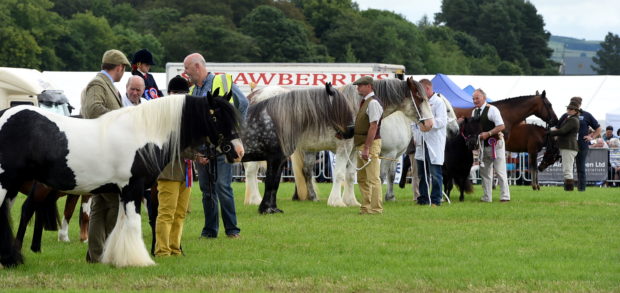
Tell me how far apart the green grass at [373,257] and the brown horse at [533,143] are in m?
9.29

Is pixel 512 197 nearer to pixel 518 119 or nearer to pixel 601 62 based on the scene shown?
pixel 518 119

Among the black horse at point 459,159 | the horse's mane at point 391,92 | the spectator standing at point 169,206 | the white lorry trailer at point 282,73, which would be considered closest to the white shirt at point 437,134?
the black horse at point 459,159

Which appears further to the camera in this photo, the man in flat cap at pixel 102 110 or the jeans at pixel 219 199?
the jeans at pixel 219 199

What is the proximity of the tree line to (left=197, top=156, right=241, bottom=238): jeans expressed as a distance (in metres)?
67.6

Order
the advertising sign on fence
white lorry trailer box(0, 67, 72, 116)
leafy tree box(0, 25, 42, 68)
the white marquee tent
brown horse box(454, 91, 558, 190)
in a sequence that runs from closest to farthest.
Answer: brown horse box(454, 91, 558, 190) → white lorry trailer box(0, 67, 72, 116) → the advertising sign on fence → the white marquee tent → leafy tree box(0, 25, 42, 68)

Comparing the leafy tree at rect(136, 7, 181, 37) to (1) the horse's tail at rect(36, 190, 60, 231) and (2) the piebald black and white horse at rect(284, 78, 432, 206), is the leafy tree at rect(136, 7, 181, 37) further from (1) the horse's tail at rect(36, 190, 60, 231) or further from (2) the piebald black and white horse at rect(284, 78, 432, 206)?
(1) the horse's tail at rect(36, 190, 60, 231)

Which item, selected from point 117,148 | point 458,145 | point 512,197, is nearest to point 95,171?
point 117,148

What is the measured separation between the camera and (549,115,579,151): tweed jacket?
76.7 feet

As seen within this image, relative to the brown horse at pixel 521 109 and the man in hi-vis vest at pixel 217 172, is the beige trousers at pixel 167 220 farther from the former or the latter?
the brown horse at pixel 521 109

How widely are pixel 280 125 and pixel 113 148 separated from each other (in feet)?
21.0

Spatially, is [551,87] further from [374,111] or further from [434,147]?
[374,111]

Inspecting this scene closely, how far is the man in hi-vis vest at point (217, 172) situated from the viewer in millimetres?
11867

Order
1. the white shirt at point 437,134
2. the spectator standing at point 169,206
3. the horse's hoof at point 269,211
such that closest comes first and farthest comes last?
the spectator standing at point 169,206
the horse's hoof at point 269,211
the white shirt at point 437,134

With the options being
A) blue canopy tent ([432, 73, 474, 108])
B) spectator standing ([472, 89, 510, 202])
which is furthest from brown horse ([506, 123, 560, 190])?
spectator standing ([472, 89, 510, 202])
